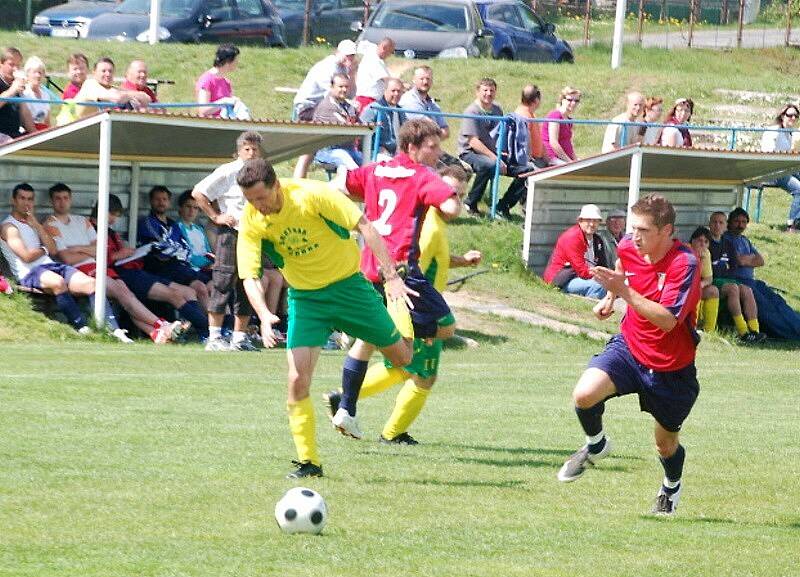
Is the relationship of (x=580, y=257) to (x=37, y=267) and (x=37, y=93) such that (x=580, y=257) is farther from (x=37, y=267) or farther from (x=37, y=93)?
(x=37, y=267)

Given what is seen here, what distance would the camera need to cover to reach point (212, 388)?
1354cm

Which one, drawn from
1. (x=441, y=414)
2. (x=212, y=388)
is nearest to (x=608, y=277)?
(x=441, y=414)

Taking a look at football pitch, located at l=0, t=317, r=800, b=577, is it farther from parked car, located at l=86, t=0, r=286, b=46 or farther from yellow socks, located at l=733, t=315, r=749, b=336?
parked car, located at l=86, t=0, r=286, b=46

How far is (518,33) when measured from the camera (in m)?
35.5

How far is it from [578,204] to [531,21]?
1427 centimetres

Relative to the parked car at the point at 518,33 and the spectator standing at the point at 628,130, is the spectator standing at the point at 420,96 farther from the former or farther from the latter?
the parked car at the point at 518,33

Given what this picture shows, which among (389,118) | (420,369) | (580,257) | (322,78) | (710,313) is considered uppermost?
(322,78)

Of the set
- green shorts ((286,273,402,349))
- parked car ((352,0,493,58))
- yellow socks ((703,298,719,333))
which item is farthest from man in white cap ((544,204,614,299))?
parked car ((352,0,493,58))

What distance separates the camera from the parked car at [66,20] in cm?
3353

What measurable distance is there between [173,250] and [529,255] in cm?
609

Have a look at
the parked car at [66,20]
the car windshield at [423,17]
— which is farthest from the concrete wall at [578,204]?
the parked car at [66,20]

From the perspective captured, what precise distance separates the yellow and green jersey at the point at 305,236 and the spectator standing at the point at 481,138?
12.8 meters

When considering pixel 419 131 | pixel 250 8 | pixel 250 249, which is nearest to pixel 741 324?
pixel 419 131

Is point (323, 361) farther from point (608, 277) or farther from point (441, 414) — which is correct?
point (608, 277)
